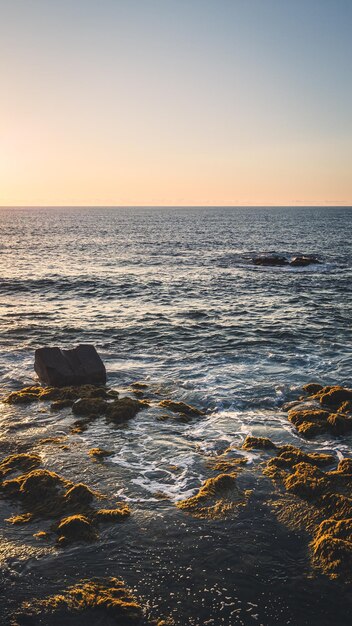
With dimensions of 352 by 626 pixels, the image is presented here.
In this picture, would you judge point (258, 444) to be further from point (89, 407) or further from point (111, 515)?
point (89, 407)

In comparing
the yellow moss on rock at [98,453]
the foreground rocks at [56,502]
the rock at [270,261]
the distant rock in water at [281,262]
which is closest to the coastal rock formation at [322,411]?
the yellow moss on rock at [98,453]

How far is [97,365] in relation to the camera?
2016 cm

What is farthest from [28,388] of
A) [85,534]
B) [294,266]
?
[294,266]

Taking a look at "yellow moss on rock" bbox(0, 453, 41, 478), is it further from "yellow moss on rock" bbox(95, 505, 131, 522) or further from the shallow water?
"yellow moss on rock" bbox(95, 505, 131, 522)

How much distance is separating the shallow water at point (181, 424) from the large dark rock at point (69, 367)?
107cm

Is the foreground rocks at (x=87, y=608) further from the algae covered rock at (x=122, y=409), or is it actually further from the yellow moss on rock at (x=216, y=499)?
the algae covered rock at (x=122, y=409)

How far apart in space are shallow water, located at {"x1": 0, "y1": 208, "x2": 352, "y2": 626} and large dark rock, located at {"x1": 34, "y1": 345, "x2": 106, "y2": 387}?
1.07 m

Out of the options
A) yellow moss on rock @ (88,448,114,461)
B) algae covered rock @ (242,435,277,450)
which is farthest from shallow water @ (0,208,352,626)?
algae covered rock @ (242,435,277,450)

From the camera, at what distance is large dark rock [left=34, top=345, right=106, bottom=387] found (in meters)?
19.6

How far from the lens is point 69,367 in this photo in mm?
19891

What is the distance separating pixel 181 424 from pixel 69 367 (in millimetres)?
6235

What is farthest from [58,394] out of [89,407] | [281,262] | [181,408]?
[281,262]

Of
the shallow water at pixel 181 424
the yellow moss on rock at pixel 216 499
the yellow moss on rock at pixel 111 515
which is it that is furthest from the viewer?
the yellow moss on rock at pixel 216 499

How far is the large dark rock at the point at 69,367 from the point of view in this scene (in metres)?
19.6
